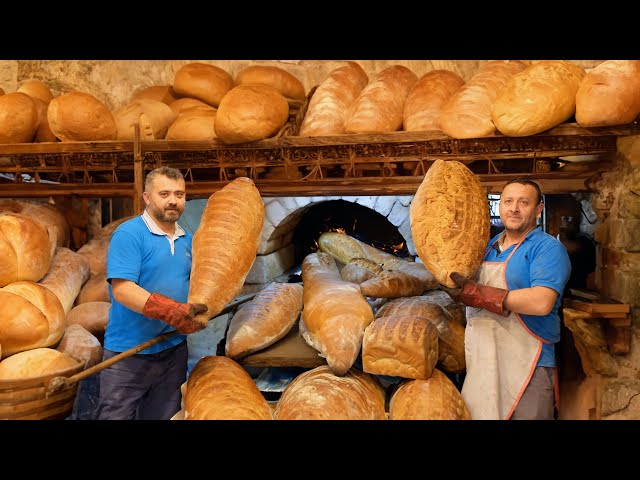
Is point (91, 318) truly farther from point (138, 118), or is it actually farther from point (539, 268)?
point (539, 268)

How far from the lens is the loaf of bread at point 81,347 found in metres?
2.84

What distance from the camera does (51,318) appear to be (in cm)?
281

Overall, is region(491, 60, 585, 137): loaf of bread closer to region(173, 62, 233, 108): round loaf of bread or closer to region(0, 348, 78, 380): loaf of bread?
region(173, 62, 233, 108): round loaf of bread

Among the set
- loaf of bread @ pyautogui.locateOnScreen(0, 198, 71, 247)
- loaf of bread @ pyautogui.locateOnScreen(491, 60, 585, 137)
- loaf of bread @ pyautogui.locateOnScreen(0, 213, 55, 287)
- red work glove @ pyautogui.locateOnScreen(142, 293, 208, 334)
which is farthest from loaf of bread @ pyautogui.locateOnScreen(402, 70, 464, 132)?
loaf of bread @ pyautogui.locateOnScreen(0, 198, 71, 247)

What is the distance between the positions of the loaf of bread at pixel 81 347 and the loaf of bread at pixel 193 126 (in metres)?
1.34

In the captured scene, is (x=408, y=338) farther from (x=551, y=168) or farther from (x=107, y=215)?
(x=107, y=215)

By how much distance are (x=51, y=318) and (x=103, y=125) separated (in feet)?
4.15

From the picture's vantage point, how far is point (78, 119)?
3.26m

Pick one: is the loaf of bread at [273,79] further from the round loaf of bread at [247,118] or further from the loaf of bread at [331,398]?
the loaf of bread at [331,398]

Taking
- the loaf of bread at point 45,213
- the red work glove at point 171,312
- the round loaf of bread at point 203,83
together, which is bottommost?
the red work glove at point 171,312

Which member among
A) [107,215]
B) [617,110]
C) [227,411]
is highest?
[617,110]

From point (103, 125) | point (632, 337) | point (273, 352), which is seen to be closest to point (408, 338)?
point (273, 352)

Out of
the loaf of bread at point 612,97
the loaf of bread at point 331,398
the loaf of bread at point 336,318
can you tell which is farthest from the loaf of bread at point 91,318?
the loaf of bread at point 612,97

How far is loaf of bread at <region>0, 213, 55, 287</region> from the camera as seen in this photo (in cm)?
292
